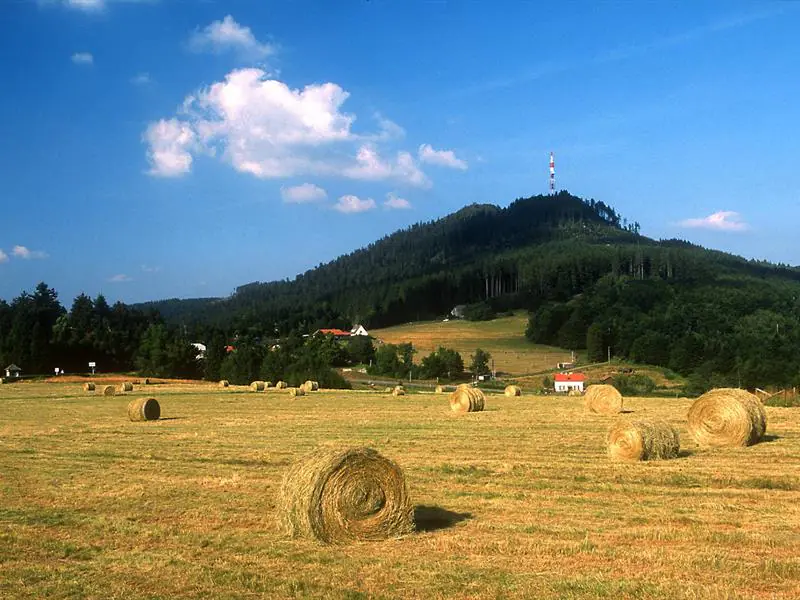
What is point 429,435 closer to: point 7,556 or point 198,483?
point 198,483

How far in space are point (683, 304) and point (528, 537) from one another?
333 ft

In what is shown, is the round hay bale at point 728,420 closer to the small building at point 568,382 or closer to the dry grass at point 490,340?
the small building at point 568,382

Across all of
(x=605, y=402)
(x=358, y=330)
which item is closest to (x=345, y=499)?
(x=605, y=402)

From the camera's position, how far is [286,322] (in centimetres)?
15600

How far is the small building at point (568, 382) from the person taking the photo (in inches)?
2753

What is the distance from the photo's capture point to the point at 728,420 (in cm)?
1892

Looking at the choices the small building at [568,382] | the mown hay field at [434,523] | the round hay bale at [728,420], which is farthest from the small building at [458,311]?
the mown hay field at [434,523]

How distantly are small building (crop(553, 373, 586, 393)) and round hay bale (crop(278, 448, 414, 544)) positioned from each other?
59.3 metres

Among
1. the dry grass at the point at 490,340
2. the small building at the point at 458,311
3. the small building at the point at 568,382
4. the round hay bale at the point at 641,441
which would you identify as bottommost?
the small building at the point at 568,382

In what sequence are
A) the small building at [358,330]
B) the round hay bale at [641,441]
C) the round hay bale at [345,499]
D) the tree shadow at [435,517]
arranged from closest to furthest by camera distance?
the round hay bale at [345,499] < the tree shadow at [435,517] < the round hay bale at [641,441] < the small building at [358,330]

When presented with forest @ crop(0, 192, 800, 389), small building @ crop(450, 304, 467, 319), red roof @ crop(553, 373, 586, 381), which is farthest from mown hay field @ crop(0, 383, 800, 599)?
small building @ crop(450, 304, 467, 319)

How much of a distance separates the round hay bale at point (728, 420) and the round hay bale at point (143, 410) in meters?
19.1

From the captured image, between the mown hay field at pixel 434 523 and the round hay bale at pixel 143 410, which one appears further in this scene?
the round hay bale at pixel 143 410

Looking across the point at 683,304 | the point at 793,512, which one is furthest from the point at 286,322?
the point at 793,512
